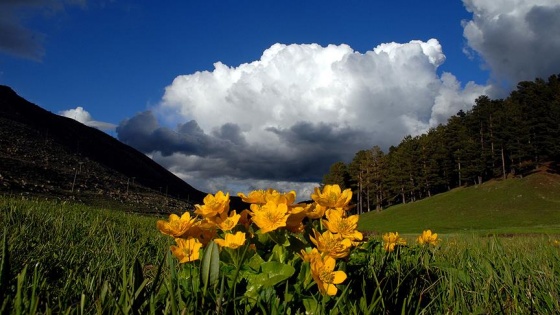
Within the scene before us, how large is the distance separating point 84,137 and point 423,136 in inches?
3851

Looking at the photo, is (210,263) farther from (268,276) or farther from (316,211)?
(316,211)

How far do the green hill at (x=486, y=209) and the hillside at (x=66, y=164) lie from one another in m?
43.0

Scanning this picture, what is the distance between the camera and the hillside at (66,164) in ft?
220

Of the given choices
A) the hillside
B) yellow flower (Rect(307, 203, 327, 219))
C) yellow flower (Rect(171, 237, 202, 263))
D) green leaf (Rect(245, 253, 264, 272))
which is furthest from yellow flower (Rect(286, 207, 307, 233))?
the hillside

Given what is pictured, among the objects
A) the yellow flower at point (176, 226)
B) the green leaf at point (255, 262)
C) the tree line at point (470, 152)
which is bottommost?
the green leaf at point (255, 262)

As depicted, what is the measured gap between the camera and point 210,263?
169 centimetres

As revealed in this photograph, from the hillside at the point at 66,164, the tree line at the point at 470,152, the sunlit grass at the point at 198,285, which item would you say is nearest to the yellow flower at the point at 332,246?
the sunlit grass at the point at 198,285

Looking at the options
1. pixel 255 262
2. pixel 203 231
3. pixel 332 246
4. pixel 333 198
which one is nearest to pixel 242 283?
pixel 255 262

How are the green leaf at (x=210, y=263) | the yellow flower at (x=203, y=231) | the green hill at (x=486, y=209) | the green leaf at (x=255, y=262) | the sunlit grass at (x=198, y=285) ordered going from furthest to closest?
the green hill at (x=486, y=209) < the yellow flower at (x=203, y=231) < the green leaf at (x=255, y=262) < the green leaf at (x=210, y=263) < the sunlit grass at (x=198, y=285)

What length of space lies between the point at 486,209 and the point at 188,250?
60.7 m

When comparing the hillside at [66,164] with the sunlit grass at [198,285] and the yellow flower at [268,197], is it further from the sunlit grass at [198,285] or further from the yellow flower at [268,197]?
the yellow flower at [268,197]

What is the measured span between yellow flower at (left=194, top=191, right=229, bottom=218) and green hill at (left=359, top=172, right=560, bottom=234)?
4713 cm

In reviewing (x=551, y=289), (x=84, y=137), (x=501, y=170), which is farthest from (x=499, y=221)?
(x=84, y=137)

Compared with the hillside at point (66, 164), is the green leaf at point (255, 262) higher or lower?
lower
